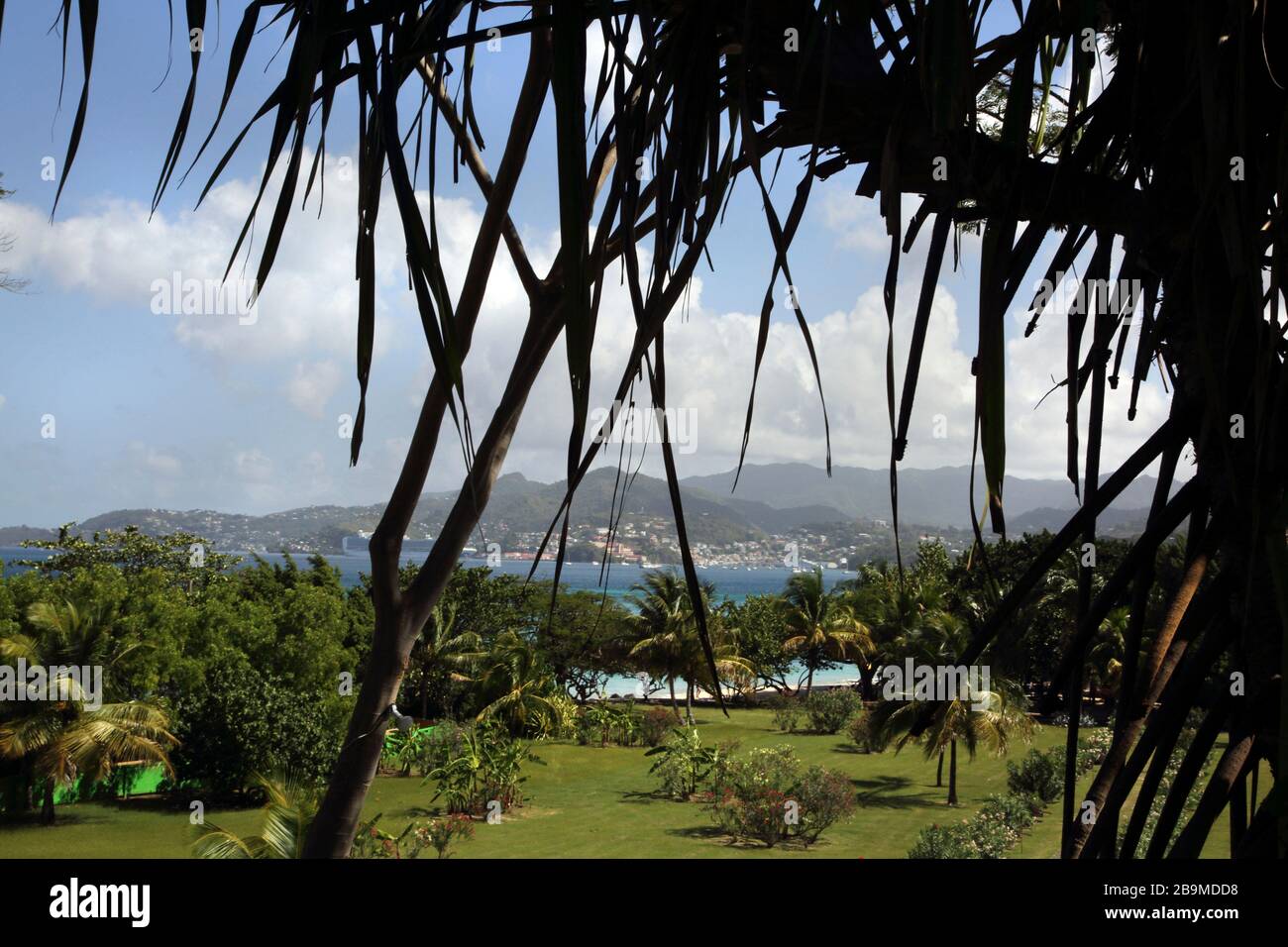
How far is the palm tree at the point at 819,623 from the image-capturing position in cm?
3077

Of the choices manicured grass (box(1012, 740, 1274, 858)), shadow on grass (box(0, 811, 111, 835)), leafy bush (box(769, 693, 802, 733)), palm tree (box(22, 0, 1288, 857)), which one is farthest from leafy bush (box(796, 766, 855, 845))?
palm tree (box(22, 0, 1288, 857))

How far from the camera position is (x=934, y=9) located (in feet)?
1.93

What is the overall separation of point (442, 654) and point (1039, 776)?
47.0 ft

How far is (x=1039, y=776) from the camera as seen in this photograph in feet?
62.3

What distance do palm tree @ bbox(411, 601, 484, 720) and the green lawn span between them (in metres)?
2.94

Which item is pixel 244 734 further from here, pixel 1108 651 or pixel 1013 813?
pixel 1108 651

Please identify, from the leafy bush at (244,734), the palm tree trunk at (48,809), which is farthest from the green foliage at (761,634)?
the palm tree trunk at (48,809)

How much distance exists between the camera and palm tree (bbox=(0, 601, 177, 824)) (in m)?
15.9

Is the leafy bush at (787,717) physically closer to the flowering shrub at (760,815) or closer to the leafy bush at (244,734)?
the flowering shrub at (760,815)

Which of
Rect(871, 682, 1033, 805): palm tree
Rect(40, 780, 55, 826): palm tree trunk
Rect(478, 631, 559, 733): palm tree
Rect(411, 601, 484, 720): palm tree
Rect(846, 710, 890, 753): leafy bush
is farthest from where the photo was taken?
Rect(411, 601, 484, 720): palm tree

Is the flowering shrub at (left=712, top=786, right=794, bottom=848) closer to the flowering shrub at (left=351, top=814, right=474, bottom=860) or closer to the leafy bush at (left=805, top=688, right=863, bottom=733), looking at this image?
the flowering shrub at (left=351, top=814, right=474, bottom=860)

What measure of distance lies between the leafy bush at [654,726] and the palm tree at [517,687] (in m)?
3.64

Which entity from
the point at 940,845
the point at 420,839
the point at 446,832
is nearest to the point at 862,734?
the point at 940,845
